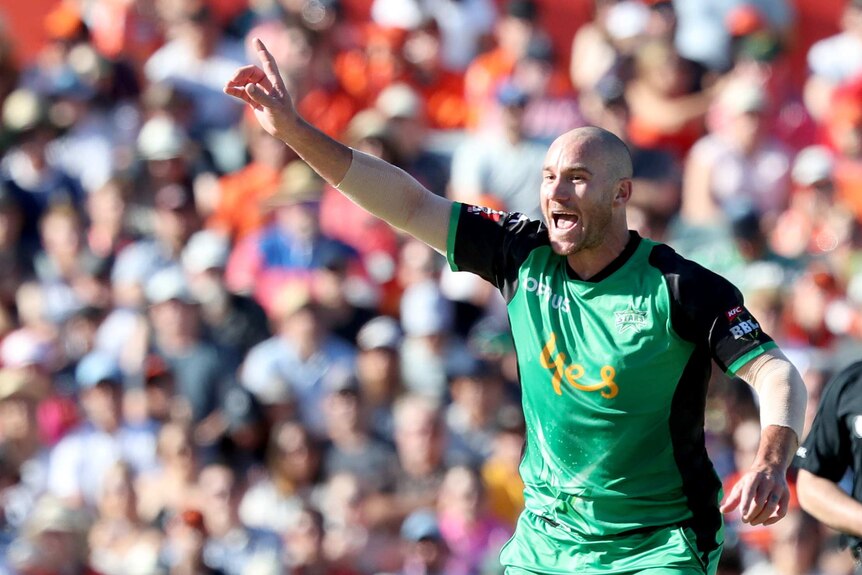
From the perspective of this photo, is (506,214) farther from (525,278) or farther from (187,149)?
(187,149)

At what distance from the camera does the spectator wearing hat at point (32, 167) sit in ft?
39.7

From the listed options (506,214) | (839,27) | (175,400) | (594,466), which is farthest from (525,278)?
(839,27)

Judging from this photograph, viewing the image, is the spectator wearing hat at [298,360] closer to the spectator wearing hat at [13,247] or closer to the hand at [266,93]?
the spectator wearing hat at [13,247]

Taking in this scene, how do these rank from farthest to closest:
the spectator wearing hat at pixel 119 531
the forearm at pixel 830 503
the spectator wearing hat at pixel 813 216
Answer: the spectator wearing hat at pixel 813 216 → the spectator wearing hat at pixel 119 531 → the forearm at pixel 830 503

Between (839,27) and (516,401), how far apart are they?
15.5 feet

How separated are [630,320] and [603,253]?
0.27 m

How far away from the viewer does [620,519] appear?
542 centimetres

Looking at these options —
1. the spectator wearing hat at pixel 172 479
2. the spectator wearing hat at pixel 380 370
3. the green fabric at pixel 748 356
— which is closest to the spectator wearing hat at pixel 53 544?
the spectator wearing hat at pixel 172 479

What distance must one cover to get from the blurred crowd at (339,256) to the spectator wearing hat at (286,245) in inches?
0.8

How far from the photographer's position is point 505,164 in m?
11.1

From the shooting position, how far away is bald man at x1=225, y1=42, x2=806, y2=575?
534 cm

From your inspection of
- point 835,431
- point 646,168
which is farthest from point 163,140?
point 835,431

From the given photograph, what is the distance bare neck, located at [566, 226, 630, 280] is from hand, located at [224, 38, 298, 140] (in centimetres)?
108

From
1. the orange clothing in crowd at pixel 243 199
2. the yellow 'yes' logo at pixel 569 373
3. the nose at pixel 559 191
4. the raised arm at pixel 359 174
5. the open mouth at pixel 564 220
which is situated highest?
the orange clothing in crowd at pixel 243 199
